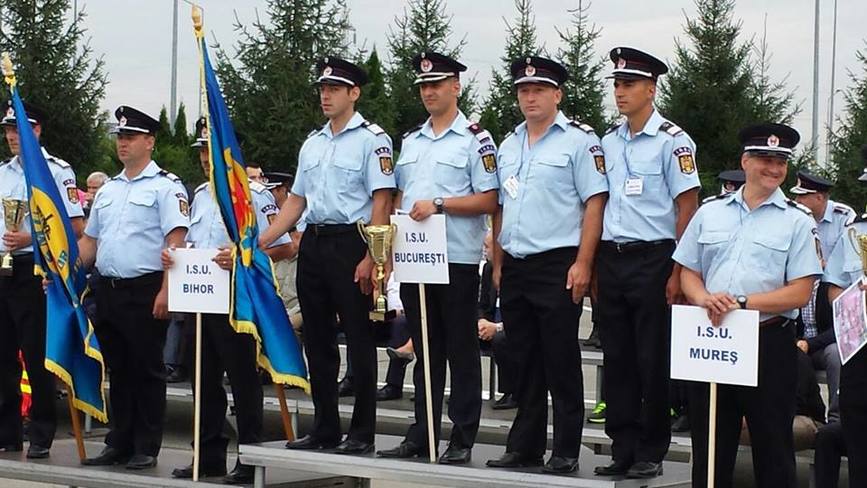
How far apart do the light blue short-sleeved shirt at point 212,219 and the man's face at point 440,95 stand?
4.41 feet

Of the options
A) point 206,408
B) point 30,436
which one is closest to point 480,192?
point 206,408

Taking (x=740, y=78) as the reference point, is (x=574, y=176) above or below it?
below

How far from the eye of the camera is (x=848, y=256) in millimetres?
5992

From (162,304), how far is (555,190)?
2.30m

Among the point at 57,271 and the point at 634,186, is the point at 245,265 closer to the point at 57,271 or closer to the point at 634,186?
the point at 57,271

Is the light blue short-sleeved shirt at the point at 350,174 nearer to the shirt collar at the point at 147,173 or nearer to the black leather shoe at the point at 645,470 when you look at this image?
the shirt collar at the point at 147,173

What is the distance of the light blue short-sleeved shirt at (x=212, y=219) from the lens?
7820 mm

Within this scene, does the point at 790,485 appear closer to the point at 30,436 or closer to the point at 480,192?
the point at 480,192

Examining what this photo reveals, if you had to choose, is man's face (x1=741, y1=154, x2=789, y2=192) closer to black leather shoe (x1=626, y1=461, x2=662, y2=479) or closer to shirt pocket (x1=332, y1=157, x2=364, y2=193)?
black leather shoe (x1=626, y1=461, x2=662, y2=479)

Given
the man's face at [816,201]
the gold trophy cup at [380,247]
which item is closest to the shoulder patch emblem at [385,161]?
the gold trophy cup at [380,247]

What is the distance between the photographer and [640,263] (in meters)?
6.43

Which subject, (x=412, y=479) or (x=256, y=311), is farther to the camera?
(x=256, y=311)

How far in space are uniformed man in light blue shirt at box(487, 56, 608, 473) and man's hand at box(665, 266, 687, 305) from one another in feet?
1.25

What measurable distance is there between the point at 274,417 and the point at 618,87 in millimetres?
5254
